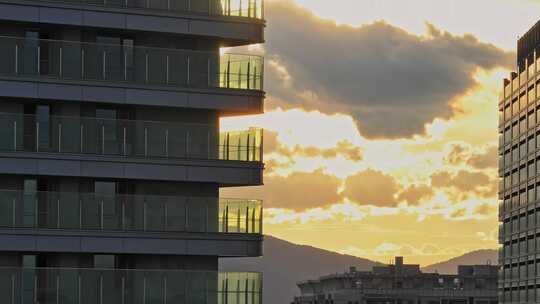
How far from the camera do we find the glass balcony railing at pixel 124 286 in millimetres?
49750

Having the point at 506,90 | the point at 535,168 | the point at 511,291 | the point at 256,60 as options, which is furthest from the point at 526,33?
the point at 256,60

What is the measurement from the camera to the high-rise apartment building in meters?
175

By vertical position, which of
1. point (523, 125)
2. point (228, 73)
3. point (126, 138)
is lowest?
point (126, 138)

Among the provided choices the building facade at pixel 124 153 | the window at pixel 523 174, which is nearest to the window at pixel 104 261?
the building facade at pixel 124 153

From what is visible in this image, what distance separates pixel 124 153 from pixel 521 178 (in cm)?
13702

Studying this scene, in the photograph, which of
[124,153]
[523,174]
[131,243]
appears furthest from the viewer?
[523,174]

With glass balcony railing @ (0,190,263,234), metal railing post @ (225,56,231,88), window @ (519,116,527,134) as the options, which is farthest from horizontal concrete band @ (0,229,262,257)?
window @ (519,116,527,134)

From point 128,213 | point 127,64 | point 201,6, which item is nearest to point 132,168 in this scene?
point 128,213

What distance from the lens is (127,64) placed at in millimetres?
53625

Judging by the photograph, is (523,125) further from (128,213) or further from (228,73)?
(128,213)

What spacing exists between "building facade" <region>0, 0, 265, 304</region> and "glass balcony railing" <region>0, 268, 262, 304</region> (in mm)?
46

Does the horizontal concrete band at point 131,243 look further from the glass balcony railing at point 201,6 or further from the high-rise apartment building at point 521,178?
the high-rise apartment building at point 521,178

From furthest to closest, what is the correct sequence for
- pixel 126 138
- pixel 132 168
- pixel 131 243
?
pixel 126 138
pixel 132 168
pixel 131 243

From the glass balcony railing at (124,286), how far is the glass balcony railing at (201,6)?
10.5 meters
